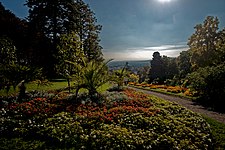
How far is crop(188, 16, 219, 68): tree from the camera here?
3512 cm

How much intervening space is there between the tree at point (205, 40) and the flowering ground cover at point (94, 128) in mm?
30105

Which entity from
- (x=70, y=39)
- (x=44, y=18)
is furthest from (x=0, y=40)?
(x=44, y=18)

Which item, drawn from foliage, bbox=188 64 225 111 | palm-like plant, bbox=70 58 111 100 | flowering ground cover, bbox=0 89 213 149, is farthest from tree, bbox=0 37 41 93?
foliage, bbox=188 64 225 111

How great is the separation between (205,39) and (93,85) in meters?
30.8

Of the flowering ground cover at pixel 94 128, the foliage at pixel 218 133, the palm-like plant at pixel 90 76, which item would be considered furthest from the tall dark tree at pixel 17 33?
the foliage at pixel 218 133

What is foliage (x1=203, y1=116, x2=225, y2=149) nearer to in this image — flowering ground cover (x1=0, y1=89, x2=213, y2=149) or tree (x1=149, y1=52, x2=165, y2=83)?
flowering ground cover (x1=0, y1=89, x2=213, y2=149)

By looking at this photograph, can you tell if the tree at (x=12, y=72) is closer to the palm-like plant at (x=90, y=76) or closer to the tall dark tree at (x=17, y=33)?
the palm-like plant at (x=90, y=76)

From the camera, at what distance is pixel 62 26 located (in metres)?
27.5

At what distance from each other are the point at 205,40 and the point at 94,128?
34.2 metres

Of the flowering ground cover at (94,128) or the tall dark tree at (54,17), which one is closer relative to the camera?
the flowering ground cover at (94,128)

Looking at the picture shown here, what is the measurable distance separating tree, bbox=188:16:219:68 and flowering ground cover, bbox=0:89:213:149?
1185 inches

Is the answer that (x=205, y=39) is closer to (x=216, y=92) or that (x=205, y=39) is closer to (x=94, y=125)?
(x=216, y=92)

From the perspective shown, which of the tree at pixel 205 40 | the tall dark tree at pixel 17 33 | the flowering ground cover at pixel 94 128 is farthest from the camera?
the tree at pixel 205 40

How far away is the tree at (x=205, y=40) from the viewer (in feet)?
115
